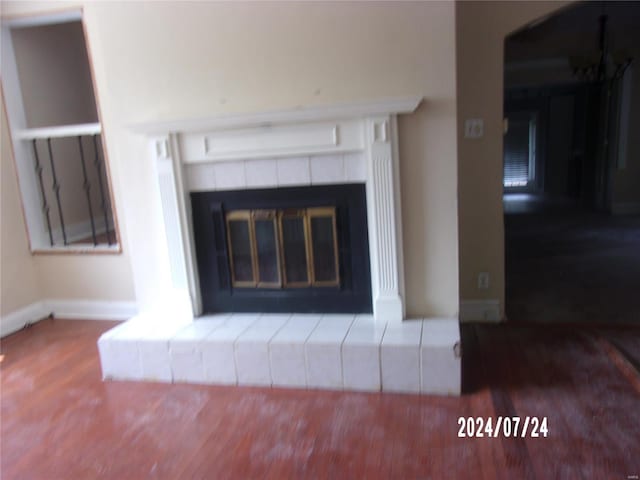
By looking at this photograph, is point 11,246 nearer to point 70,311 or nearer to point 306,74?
point 70,311

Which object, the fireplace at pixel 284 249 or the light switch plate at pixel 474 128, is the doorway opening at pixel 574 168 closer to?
the light switch plate at pixel 474 128

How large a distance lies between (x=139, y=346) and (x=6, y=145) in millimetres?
1945

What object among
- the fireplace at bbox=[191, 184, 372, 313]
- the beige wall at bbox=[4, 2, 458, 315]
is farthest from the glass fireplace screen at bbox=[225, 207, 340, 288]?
the beige wall at bbox=[4, 2, 458, 315]

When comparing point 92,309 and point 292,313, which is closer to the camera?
point 292,313

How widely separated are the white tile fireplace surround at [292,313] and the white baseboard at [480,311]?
668 millimetres

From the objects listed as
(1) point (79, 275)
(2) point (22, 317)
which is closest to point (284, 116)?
(1) point (79, 275)

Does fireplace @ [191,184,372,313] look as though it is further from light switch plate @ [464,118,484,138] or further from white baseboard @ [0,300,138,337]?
white baseboard @ [0,300,138,337]

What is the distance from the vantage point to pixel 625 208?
6.86m

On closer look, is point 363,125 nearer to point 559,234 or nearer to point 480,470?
point 480,470

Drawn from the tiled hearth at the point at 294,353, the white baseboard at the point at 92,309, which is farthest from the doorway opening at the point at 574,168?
the white baseboard at the point at 92,309

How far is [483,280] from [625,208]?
5208 millimetres

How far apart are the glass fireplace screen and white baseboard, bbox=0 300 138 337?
119 centimetres

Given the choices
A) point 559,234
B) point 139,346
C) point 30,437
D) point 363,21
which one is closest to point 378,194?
point 363,21

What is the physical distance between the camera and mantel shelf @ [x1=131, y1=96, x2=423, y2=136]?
2268mm
